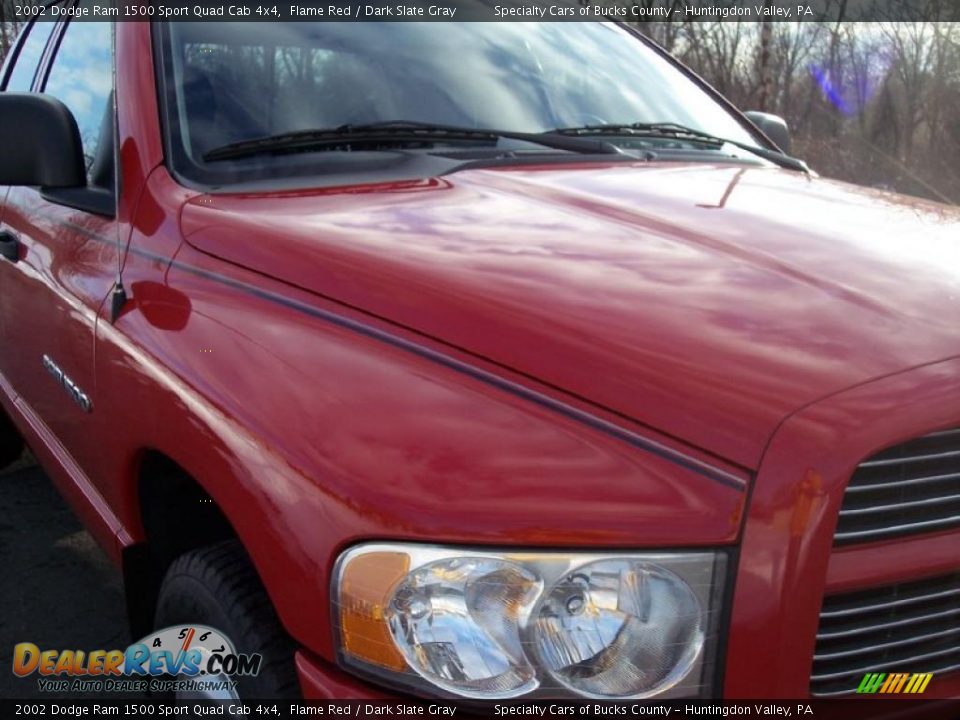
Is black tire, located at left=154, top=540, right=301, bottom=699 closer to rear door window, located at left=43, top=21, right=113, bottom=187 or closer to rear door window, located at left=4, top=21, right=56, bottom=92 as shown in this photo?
rear door window, located at left=43, top=21, right=113, bottom=187

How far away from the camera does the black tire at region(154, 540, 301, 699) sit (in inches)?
56.3

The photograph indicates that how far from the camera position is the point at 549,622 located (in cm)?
119

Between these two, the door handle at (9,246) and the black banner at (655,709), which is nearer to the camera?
the black banner at (655,709)

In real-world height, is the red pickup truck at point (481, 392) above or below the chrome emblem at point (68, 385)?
above

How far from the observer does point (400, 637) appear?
1226mm

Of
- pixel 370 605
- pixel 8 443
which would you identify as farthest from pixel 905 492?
pixel 8 443

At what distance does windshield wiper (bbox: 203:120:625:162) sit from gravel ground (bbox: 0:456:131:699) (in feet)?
4.56

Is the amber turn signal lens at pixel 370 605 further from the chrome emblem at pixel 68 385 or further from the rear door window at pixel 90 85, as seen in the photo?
the rear door window at pixel 90 85

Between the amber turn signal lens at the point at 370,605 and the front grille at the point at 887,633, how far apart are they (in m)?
0.54

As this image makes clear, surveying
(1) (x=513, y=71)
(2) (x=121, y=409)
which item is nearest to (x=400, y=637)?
(2) (x=121, y=409)

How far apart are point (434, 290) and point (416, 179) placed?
0.67m

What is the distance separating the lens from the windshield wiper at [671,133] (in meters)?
2.58

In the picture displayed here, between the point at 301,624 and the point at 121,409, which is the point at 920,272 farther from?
the point at 121,409

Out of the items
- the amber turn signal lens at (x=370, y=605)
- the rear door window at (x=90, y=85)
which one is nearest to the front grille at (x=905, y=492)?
the amber turn signal lens at (x=370, y=605)
